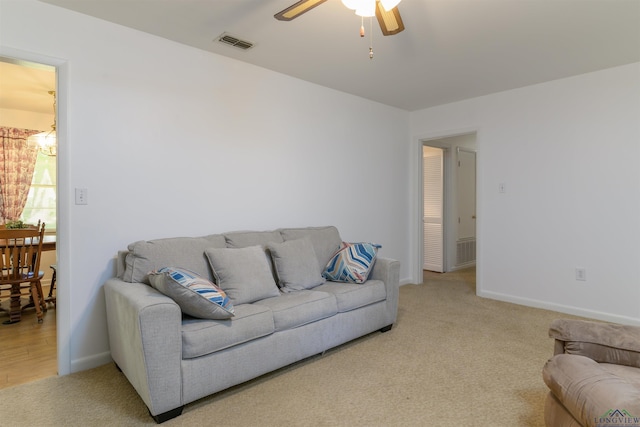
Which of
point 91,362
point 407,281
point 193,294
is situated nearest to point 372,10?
point 193,294

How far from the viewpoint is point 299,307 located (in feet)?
8.13

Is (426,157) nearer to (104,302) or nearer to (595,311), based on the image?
(595,311)

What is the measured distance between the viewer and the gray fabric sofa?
1855mm

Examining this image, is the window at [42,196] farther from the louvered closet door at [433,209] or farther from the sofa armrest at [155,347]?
the louvered closet door at [433,209]

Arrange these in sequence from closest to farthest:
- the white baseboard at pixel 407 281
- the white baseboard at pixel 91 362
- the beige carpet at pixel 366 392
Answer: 1. the beige carpet at pixel 366 392
2. the white baseboard at pixel 91 362
3. the white baseboard at pixel 407 281

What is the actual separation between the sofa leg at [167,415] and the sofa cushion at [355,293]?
126cm

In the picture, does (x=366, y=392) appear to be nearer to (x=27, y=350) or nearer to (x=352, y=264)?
(x=352, y=264)

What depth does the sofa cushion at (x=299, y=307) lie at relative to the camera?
238 cm

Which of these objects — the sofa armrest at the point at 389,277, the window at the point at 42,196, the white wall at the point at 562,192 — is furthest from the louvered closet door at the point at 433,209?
the window at the point at 42,196

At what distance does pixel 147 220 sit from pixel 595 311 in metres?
4.27

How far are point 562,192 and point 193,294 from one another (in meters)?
3.77

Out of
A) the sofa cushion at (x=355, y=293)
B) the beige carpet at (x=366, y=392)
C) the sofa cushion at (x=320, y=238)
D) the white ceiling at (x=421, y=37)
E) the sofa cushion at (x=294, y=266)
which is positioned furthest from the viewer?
the sofa cushion at (x=320, y=238)

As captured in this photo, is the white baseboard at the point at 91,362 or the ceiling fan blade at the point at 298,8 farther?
the white baseboard at the point at 91,362

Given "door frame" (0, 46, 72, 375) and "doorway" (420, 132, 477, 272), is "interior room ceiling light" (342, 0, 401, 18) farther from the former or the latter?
"doorway" (420, 132, 477, 272)
